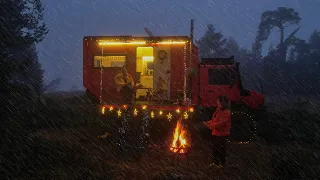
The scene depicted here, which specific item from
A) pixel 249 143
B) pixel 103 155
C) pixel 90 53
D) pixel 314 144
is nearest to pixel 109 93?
pixel 90 53

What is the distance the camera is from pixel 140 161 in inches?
408

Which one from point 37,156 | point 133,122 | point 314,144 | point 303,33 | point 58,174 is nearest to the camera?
point 58,174

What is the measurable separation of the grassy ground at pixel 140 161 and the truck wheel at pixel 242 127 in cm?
50

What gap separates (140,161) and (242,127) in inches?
214

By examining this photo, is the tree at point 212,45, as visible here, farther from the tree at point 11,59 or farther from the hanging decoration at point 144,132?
the hanging decoration at point 144,132

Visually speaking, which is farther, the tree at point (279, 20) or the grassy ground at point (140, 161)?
the tree at point (279, 20)

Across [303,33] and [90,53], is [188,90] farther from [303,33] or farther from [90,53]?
[303,33]

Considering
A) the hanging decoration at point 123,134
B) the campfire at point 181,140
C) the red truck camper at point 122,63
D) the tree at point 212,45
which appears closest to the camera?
the campfire at point 181,140

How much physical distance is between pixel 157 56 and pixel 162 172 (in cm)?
660

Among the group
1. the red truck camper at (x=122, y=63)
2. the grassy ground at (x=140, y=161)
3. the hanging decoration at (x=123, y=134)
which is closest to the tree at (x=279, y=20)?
the red truck camper at (x=122, y=63)

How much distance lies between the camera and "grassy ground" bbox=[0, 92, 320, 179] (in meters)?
8.70

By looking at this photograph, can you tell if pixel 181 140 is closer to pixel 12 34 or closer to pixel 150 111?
pixel 150 111

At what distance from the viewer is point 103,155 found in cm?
1100

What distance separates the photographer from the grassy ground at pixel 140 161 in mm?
8695
